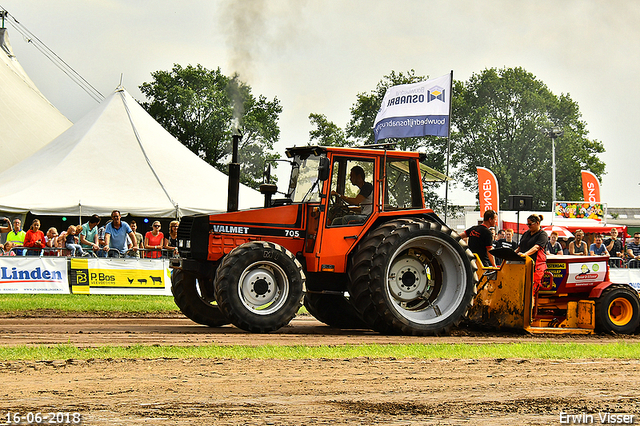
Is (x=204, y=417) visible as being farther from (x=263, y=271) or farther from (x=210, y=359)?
(x=263, y=271)

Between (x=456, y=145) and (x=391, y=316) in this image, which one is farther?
(x=456, y=145)

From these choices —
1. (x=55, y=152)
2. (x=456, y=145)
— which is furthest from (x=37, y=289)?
(x=456, y=145)

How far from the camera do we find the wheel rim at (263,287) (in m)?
9.18

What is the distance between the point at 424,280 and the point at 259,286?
244 centimetres

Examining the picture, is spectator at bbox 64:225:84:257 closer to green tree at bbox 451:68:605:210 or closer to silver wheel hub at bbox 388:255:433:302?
silver wheel hub at bbox 388:255:433:302

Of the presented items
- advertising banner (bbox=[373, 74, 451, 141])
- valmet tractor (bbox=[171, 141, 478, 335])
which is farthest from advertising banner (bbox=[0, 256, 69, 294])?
advertising banner (bbox=[373, 74, 451, 141])

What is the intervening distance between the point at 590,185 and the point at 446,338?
30.0m

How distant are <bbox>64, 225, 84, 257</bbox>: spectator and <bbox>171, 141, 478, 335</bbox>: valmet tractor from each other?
7155 millimetres

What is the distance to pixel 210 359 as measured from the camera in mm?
6996

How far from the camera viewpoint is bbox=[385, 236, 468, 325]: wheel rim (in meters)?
9.88

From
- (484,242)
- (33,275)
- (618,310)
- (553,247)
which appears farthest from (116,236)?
(553,247)

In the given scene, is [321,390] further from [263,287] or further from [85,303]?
[85,303]

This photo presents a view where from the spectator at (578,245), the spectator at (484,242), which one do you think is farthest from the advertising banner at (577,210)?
the spectator at (484,242)

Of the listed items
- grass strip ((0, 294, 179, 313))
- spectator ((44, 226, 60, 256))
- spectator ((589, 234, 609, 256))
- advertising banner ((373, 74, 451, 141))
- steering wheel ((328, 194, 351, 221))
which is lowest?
grass strip ((0, 294, 179, 313))
